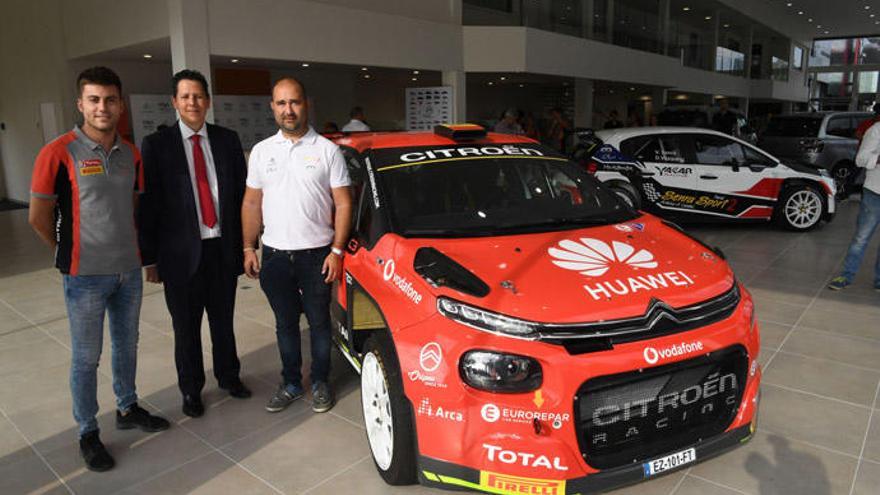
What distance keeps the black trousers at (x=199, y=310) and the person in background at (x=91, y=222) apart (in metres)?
0.26

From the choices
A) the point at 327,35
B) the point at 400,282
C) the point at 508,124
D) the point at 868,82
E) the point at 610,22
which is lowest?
the point at 400,282

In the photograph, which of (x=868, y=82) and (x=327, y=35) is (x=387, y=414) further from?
(x=868, y=82)

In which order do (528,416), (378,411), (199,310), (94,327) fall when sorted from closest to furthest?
(528,416) → (378,411) → (94,327) → (199,310)

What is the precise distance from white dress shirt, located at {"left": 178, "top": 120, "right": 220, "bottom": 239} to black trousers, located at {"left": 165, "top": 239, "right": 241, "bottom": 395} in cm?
6

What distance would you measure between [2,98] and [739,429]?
1628cm

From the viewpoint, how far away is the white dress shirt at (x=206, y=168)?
123 inches

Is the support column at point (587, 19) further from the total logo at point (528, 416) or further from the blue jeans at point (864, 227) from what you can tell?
the total logo at point (528, 416)

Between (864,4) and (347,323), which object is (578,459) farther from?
(864,4)

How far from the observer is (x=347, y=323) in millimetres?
3182

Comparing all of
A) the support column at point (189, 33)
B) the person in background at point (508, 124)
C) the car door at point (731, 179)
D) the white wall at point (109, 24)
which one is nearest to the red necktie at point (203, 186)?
the support column at point (189, 33)

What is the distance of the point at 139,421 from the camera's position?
10.6 feet

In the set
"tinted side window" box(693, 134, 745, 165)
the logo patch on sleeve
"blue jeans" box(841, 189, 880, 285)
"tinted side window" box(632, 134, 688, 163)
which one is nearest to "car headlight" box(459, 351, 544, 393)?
the logo patch on sleeve

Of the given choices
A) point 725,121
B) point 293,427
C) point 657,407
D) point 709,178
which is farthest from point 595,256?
point 725,121

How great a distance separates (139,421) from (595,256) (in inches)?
98.6
